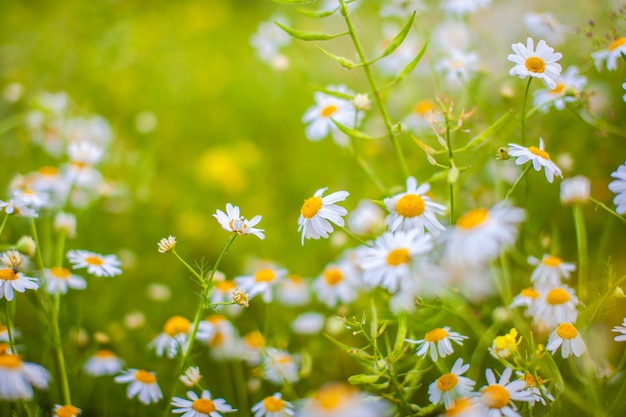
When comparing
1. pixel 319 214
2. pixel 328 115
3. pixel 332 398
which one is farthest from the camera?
pixel 328 115

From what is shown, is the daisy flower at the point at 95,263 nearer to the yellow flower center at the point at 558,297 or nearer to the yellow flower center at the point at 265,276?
the yellow flower center at the point at 265,276

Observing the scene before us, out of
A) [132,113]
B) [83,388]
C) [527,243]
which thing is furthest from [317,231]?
[132,113]

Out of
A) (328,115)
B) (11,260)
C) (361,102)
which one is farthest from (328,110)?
(11,260)

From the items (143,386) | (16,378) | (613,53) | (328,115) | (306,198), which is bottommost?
(306,198)

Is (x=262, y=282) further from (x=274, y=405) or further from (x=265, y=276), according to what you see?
(x=274, y=405)

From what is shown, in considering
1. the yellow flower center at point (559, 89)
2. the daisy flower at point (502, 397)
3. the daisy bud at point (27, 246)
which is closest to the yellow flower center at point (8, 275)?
the daisy bud at point (27, 246)

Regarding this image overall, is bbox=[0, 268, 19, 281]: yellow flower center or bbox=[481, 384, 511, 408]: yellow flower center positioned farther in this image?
bbox=[0, 268, 19, 281]: yellow flower center

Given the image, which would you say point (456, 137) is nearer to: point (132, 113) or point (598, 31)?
point (598, 31)

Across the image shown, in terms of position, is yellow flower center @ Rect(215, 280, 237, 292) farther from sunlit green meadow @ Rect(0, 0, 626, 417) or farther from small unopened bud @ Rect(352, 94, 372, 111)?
small unopened bud @ Rect(352, 94, 372, 111)

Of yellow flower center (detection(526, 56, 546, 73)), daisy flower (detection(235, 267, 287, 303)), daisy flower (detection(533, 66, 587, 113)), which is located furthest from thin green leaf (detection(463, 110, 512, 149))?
daisy flower (detection(235, 267, 287, 303))
